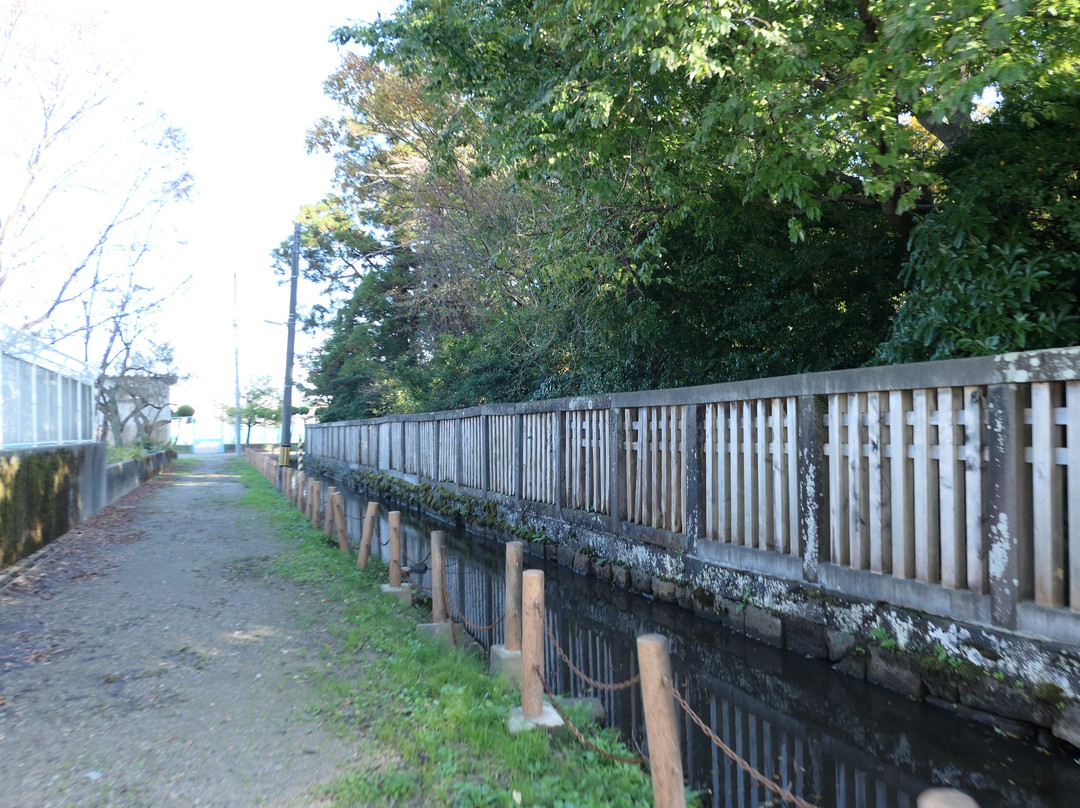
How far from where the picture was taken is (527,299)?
13805mm

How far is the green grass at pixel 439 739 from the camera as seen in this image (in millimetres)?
3461

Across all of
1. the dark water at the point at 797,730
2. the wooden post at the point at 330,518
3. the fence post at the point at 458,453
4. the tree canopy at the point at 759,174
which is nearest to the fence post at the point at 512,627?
the dark water at the point at 797,730

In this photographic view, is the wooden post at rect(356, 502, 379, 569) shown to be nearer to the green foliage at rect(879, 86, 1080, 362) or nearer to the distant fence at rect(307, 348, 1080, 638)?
the distant fence at rect(307, 348, 1080, 638)

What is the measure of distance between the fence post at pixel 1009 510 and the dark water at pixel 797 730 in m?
0.81

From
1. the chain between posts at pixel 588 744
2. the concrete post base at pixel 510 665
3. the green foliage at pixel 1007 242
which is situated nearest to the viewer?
the chain between posts at pixel 588 744

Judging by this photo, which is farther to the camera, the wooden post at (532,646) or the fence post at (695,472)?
the fence post at (695,472)

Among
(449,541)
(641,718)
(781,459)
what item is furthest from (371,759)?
(449,541)

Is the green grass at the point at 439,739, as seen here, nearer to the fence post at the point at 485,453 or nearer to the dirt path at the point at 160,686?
the dirt path at the point at 160,686

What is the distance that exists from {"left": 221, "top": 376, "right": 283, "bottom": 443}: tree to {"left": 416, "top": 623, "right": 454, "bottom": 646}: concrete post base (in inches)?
2425

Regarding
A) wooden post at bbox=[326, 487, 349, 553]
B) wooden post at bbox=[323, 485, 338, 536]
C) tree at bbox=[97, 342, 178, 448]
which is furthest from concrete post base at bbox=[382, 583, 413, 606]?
tree at bbox=[97, 342, 178, 448]

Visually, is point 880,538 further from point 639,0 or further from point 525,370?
point 525,370

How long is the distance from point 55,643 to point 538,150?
21.4 ft

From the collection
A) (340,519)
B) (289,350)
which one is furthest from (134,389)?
(340,519)

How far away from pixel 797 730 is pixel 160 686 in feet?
14.0
